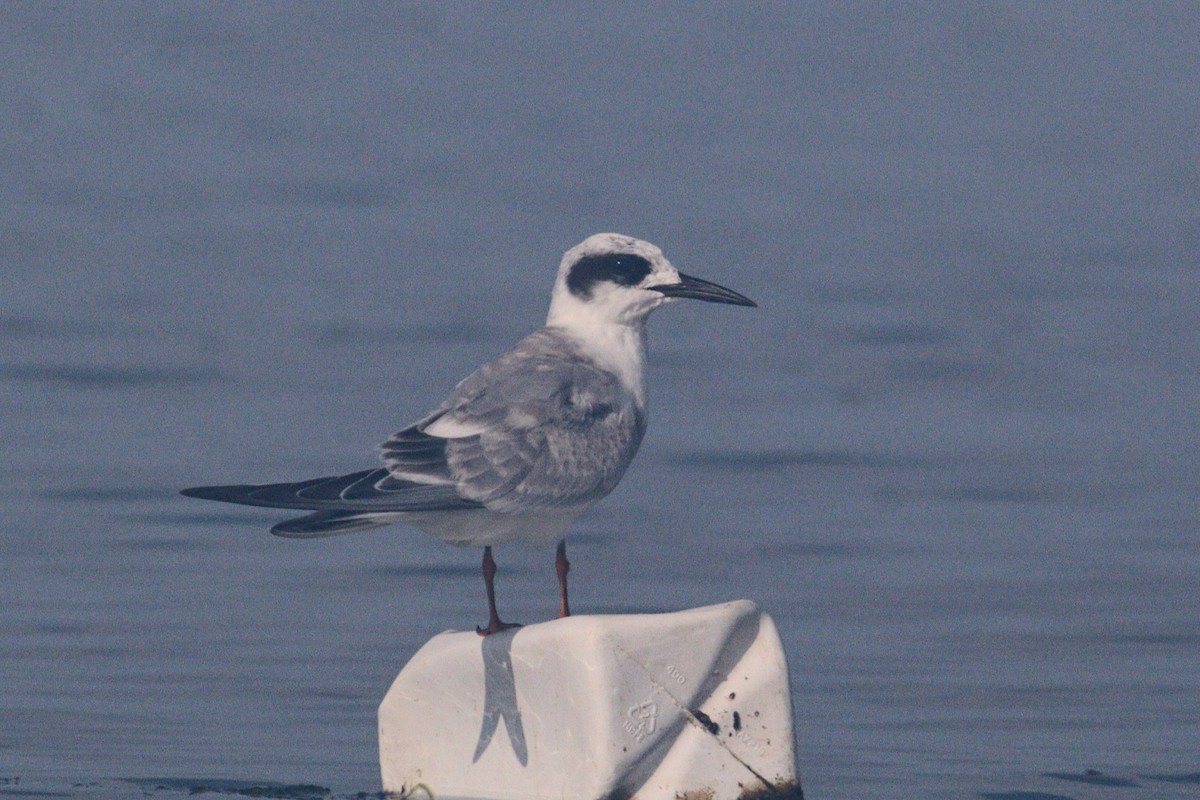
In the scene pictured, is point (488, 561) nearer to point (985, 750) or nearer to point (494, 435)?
point (494, 435)

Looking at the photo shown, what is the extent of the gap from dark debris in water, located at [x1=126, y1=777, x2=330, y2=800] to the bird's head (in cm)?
214

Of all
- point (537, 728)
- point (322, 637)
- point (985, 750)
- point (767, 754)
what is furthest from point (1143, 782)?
point (322, 637)

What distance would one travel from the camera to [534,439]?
31.9 ft

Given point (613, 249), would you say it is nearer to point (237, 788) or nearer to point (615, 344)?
point (615, 344)

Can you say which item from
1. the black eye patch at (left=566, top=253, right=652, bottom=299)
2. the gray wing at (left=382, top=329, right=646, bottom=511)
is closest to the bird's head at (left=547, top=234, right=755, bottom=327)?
the black eye patch at (left=566, top=253, right=652, bottom=299)

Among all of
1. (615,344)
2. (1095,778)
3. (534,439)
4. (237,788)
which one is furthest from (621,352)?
(1095,778)

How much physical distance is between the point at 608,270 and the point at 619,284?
73mm

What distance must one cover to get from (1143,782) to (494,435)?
3.20 metres

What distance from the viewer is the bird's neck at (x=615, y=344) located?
33.4 ft

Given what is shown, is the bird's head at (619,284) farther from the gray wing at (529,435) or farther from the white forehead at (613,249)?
the gray wing at (529,435)

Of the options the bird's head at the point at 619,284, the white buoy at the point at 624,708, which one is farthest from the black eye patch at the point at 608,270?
the white buoy at the point at 624,708

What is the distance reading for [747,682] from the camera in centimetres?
904

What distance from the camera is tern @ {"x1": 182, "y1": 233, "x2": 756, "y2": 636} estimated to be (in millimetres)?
9227

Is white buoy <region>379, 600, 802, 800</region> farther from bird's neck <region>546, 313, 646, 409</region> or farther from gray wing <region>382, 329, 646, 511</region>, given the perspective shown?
bird's neck <region>546, 313, 646, 409</region>
